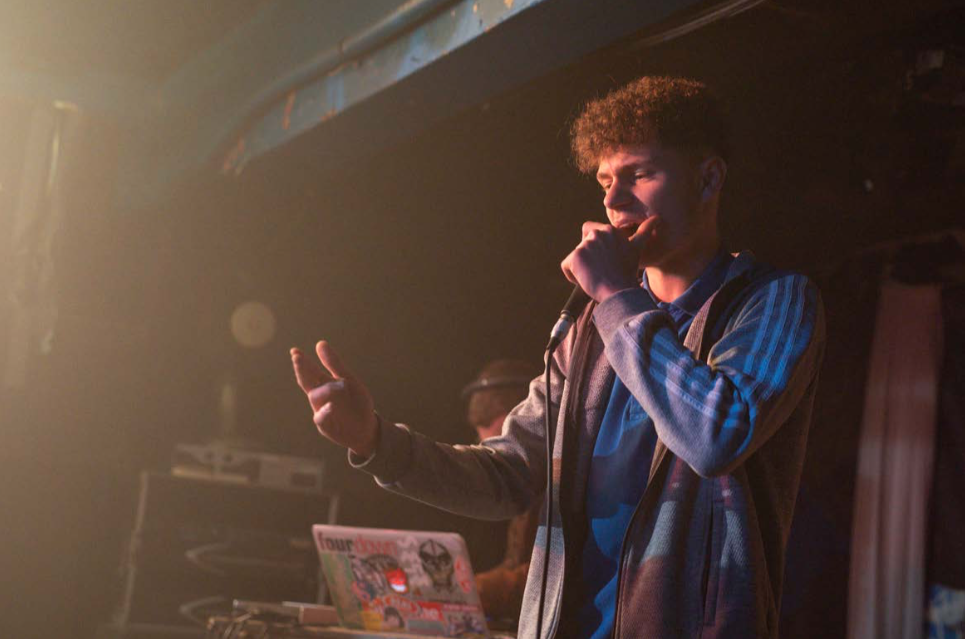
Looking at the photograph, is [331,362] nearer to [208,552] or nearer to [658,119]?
[658,119]

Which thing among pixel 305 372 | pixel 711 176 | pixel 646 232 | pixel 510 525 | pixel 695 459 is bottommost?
pixel 510 525

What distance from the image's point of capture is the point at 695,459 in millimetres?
1161

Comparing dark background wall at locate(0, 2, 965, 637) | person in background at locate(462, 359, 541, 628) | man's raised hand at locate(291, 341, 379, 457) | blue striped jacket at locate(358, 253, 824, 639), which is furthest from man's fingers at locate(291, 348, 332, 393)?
person in background at locate(462, 359, 541, 628)

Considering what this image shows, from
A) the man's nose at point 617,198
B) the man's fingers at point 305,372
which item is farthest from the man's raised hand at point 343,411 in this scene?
the man's nose at point 617,198

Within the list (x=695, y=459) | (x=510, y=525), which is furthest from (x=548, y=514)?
(x=510, y=525)

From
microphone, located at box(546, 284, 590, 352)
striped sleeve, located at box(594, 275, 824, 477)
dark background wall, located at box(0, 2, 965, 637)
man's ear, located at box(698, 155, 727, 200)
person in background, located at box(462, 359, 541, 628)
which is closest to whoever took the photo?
striped sleeve, located at box(594, 275, 824, 477)

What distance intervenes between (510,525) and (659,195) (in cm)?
281

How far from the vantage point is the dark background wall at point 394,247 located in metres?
3.44

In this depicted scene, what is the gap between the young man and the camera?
3.93ft

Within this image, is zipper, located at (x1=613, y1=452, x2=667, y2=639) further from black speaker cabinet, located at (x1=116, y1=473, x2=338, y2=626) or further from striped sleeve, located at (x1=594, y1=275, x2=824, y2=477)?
black speaker cabinet, located at (x1=116, y1=473, x2=338, y2=626)

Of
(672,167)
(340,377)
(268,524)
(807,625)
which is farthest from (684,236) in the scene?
(268,524)

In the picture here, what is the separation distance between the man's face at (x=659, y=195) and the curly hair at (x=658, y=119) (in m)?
0.03

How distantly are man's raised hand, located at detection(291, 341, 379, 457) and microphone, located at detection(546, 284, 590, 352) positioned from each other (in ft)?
1.00

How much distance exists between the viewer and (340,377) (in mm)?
1512
